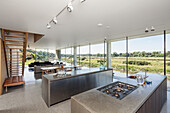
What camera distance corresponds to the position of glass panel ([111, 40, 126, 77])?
214 inches

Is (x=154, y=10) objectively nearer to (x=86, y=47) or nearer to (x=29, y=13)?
(x=29, y=13)

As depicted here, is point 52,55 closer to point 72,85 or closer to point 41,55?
point 41,55

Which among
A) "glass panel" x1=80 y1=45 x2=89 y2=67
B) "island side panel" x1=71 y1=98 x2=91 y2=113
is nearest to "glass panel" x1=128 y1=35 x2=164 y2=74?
"glass panel" x1=80 y1=45 x2=89 y2=67

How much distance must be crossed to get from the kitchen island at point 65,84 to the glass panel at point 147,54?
2616 mm

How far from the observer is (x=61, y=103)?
8.36 feet

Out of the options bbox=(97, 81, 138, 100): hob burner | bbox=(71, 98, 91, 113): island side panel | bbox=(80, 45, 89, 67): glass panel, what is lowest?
bbox=(71, 98, 91, 113): island side panel

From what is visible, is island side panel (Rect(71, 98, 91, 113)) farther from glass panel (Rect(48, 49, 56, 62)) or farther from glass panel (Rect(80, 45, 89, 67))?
glass panel (Rect(48, 49, 56, 62))

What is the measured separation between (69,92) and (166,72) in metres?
4.62

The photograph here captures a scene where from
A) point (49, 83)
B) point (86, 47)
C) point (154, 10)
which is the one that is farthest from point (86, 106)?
point (86, 47)

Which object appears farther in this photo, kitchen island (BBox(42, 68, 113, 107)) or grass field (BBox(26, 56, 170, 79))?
grass field (BBox(26, 56, 170, 79))

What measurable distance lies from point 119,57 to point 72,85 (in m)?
4.25

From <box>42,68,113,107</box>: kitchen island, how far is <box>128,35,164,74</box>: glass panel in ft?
8.58

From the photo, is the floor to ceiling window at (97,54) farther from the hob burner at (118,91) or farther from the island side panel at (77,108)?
the island side panel at (77,108)

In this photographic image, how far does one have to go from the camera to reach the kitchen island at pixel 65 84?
2377 mm
